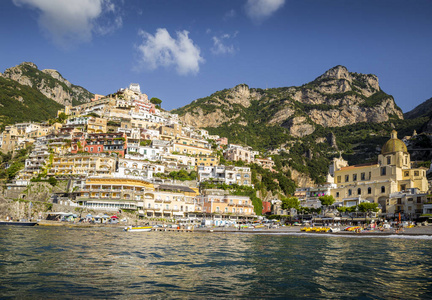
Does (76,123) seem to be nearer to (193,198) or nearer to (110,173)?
(110,173)

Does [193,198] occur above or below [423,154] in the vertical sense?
below

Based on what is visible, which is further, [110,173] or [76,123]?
[76,123]

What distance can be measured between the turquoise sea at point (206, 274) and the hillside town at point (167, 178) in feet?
144

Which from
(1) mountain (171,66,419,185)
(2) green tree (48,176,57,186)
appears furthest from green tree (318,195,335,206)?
(2) green tree (48,176,57,186)

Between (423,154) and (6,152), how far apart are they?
12182 cm

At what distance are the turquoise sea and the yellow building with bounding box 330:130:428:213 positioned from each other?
45912 mm

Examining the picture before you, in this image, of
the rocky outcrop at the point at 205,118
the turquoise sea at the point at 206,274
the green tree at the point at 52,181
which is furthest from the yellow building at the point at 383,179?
the rocky outcrop at the point at 205,118

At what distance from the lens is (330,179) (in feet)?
310

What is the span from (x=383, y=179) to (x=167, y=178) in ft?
156

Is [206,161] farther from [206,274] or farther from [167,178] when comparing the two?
[206,274]

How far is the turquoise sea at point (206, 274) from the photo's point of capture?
16.9m

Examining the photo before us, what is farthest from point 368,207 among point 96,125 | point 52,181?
point 96,125

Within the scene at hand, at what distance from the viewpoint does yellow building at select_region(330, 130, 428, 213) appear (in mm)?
75188

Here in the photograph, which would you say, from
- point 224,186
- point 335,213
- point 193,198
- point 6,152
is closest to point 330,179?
point 335,213
